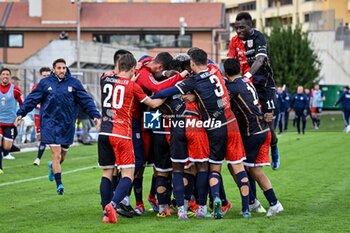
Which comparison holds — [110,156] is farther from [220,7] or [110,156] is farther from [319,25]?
[319,25]

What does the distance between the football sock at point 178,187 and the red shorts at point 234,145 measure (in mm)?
717

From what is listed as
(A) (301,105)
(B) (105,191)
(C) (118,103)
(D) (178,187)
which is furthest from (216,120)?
(A) (301,105)

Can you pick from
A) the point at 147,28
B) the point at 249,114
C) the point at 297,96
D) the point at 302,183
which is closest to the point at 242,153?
the point at 249,114

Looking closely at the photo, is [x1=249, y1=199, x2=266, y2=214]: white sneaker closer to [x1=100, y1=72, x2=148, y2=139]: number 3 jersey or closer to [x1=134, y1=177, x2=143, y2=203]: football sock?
[x1=134, y1=177, x2=143, y2=203]: football sock

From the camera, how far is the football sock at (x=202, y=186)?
13.1 meters

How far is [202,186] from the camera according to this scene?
13.1 metres

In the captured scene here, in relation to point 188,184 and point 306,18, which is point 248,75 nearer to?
point 188,184

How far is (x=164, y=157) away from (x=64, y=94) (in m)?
3.28

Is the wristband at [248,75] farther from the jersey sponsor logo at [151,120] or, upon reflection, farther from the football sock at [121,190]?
the football sock at [121,190]

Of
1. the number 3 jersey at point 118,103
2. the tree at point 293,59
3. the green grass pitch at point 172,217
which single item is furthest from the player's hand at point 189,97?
the tree at point 293,59

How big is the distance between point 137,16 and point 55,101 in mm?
62859

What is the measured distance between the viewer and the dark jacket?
16047mm

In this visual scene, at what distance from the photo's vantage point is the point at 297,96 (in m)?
46.6

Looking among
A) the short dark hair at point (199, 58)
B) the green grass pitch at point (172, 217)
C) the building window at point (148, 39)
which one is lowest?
the green grass pitch at point (172, 217)
